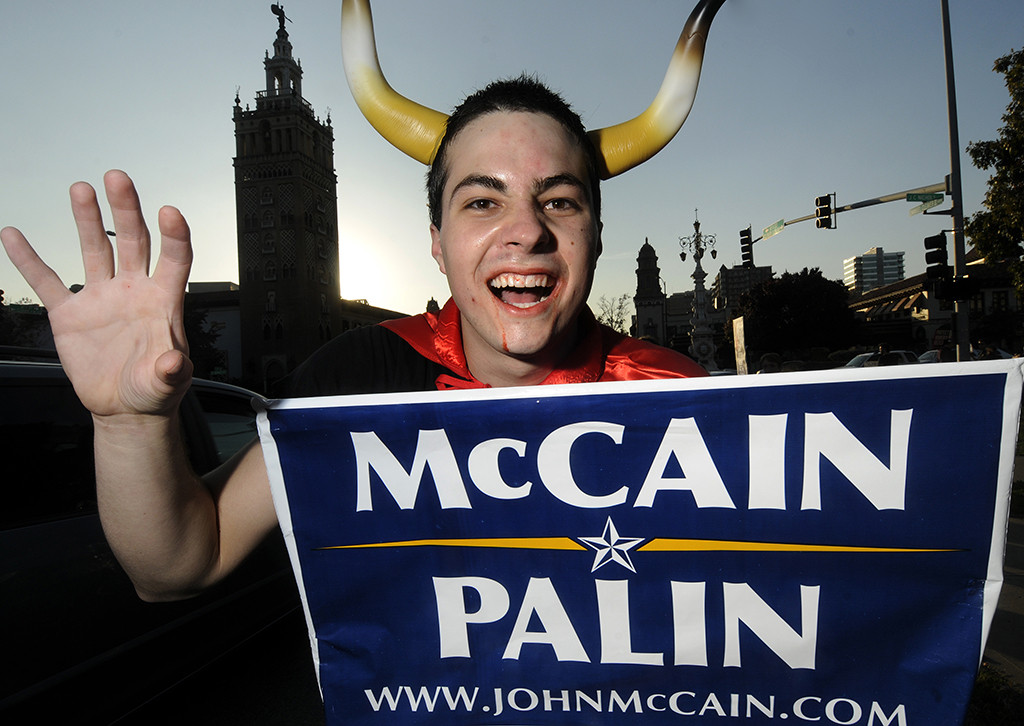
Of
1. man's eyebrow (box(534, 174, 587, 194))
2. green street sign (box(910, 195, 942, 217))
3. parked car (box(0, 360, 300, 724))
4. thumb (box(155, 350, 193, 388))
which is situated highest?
green street sign (box(910, 195, 942, 217))

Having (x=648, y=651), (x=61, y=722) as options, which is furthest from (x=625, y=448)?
(x=61, y=722)

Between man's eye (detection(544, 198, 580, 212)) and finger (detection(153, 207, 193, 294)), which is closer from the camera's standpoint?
finger (detection(153, 207, 193, 294))

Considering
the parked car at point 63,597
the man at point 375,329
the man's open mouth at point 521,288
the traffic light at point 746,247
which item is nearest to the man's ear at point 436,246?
the man at point 375,329

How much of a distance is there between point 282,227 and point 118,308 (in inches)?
3000

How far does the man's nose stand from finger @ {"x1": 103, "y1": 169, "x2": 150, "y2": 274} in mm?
798

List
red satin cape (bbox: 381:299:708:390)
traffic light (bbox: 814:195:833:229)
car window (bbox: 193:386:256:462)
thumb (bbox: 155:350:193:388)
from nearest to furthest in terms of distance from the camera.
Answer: thumb (bbox: 155:350:193:388)
red satin cape (bbox: 381:299:708:390)
car window (bbox: 193:386:256:462)
traffic light (bbox: 814:195:833:229)

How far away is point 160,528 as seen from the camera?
4.58 ft

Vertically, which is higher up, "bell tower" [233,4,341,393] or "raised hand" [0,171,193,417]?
"bell tower" [233,4,341,393]

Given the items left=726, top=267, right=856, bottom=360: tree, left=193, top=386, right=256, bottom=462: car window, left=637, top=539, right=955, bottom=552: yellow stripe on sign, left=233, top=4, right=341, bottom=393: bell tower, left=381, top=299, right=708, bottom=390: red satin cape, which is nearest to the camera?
left=637, top=539, right=955, bottom=552: yellow stripe on sign

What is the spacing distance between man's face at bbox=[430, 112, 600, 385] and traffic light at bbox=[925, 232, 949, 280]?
1249 cm

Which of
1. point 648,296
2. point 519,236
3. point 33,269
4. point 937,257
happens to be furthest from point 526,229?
point 648,296

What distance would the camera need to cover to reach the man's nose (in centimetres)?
162

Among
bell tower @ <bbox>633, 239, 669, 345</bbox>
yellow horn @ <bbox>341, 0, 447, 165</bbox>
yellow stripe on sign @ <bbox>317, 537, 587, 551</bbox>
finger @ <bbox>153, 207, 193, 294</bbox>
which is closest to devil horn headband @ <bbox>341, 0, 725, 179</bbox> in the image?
yellow horn @ <bbox>341, 0, 447, 165</bbox>

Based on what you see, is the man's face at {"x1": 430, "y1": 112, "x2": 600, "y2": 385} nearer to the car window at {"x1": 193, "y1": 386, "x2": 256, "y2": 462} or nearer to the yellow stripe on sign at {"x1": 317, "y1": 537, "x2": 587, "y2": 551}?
the yellow stripe on sign at {"x1": 317, "y1": 537, "x2": 587, "y2": 551}
